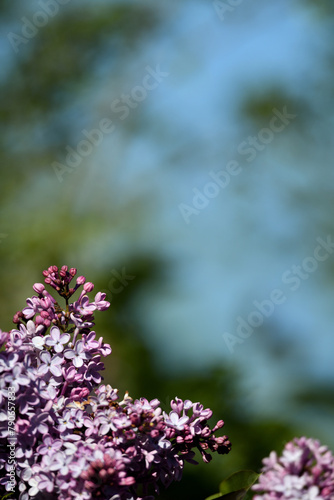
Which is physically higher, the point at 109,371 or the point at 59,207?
the point at 59,207

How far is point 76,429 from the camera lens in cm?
78

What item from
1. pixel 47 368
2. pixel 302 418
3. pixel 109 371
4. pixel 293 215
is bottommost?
pixel 47 368

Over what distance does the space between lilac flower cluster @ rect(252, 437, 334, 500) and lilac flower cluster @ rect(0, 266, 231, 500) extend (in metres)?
0.14

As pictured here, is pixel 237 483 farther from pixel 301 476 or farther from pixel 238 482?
pixel 301 476

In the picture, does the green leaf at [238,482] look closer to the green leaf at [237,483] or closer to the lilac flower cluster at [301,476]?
the green leaf at [237,483]

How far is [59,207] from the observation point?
2.30 m

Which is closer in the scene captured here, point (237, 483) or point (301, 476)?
point (301, 476)

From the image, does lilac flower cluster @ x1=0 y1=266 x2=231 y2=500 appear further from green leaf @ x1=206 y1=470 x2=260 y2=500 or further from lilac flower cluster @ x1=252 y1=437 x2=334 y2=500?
lilac flower cluster @ x1=252 y1=437 x2=334 y2=500

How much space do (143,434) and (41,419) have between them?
108mm

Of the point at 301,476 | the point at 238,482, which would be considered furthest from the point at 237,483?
the point at 301,476

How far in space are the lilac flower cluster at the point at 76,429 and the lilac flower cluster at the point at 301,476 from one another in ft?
0.46

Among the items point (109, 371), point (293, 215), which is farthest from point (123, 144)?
point (109, 371)

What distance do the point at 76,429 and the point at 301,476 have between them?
0.26 meters

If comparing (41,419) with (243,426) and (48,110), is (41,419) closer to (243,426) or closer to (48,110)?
(243,426)
